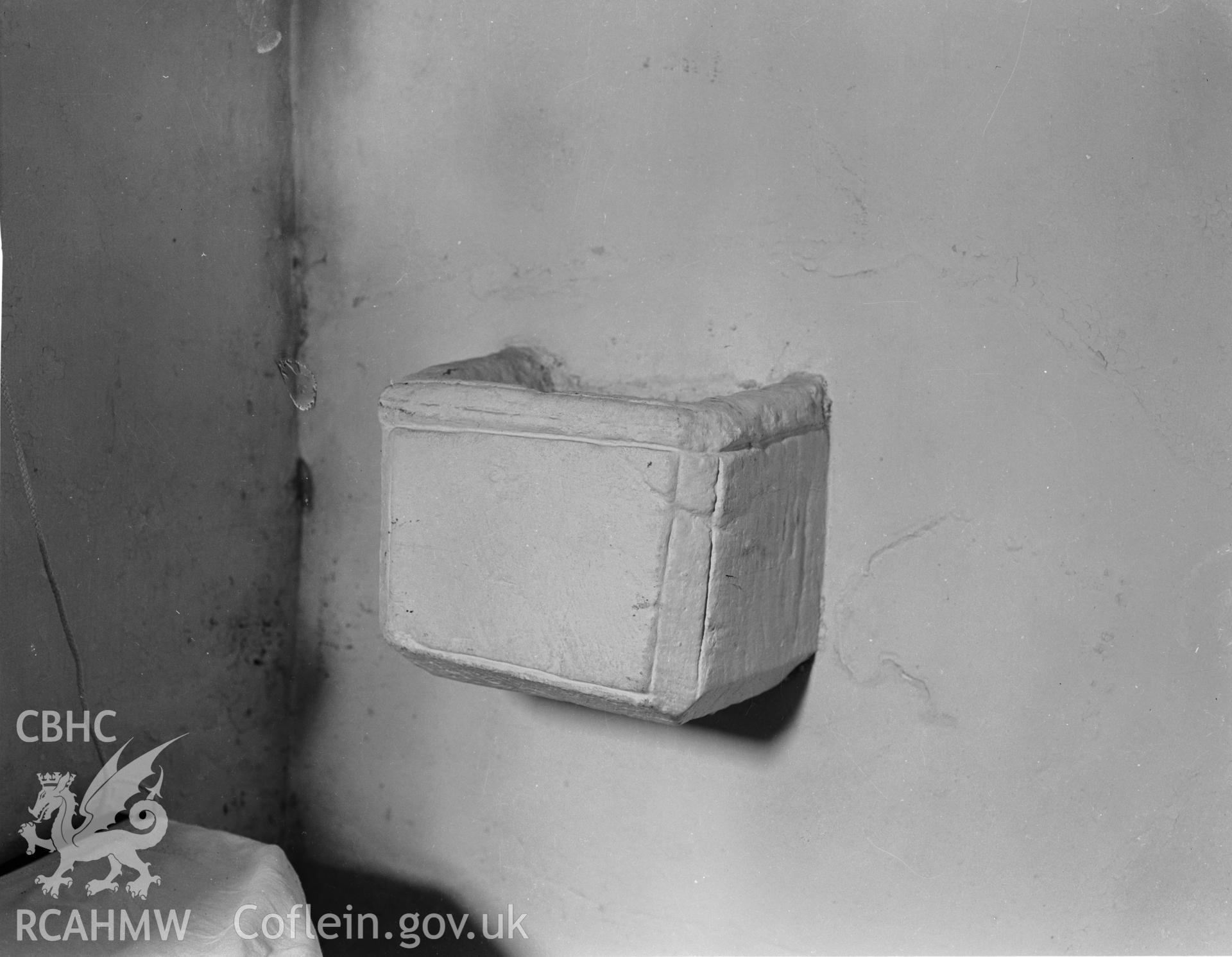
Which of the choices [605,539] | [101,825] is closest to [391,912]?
[101,825]

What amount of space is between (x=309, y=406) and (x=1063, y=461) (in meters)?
1.11

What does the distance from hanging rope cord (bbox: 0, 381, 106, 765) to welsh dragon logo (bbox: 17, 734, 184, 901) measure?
0.15 ft

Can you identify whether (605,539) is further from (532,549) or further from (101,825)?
(101,825)

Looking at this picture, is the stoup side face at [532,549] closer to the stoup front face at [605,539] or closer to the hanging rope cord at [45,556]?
the stoup front face at [605,539]

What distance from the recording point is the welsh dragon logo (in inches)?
64.6

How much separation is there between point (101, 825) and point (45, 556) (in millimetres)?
377

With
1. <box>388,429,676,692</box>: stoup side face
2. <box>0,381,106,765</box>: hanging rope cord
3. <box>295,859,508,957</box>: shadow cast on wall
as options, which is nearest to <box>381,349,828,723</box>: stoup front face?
<box>388,429,676,692</box>: stoup side face

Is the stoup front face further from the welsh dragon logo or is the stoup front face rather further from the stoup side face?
the welsh dragon logo

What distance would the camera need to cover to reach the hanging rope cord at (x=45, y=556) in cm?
160

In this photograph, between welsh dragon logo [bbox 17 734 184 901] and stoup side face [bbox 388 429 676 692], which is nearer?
stoup side face [bbox 388 429 676 692]

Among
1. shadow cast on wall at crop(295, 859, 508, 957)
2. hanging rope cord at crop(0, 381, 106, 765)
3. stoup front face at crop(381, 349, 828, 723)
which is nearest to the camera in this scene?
stoup front face at crop(381, 349, 828, 723)

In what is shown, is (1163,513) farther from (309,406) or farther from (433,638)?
(309,406)

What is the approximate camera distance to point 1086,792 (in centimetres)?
158

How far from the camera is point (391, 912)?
207cm
